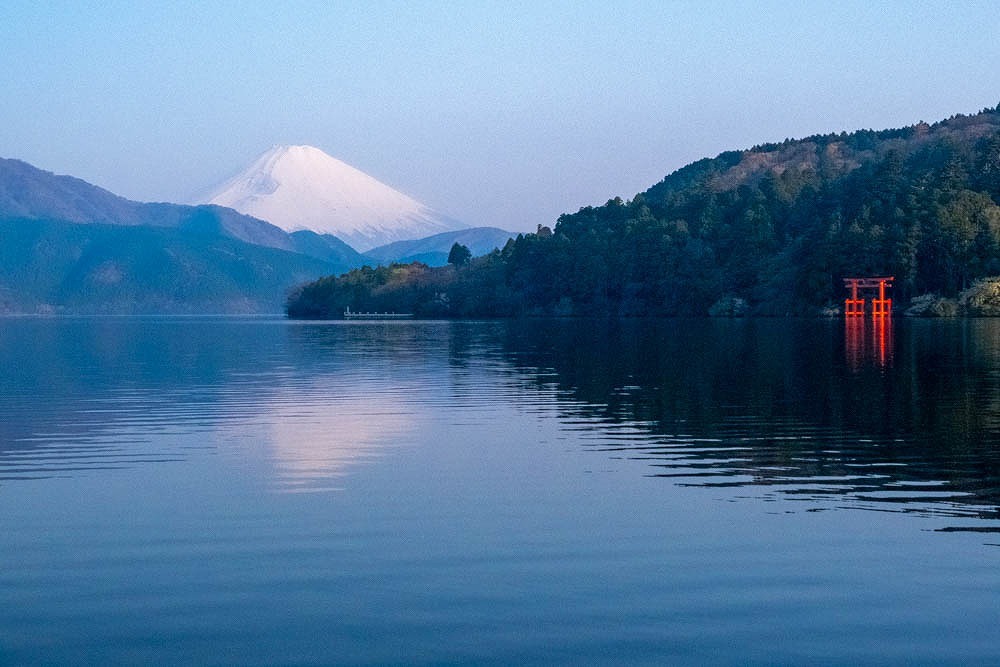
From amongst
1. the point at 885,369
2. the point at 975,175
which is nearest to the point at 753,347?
the point at 885,369

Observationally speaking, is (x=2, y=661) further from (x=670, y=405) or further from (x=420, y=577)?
(x=670, y=405)

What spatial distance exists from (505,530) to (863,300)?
141492 mm

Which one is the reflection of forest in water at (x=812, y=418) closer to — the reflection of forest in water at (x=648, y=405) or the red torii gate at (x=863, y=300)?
the reflection of forest in water at (x=648, y=405)

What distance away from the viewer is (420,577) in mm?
15102

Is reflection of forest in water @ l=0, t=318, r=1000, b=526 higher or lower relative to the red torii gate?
lower

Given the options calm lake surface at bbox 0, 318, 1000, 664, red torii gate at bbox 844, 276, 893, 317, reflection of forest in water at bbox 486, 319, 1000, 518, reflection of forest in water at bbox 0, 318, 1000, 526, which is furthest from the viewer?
red torii gate at bbox 844, 276, 893, 317

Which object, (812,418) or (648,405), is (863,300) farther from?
(812,418)

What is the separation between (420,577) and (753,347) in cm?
6356

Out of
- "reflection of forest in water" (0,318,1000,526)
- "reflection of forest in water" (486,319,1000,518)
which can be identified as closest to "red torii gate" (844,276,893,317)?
"reflection of forest in water" (0,318,1000,526)

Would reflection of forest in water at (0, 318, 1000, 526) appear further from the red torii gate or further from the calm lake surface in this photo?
the red torii gate

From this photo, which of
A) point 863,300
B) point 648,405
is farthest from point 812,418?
point 863,300

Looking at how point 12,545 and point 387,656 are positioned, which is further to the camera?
point 12,545

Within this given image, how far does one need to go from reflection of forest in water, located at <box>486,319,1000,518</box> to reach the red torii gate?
82.7 metres

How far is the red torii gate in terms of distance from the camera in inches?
5965
